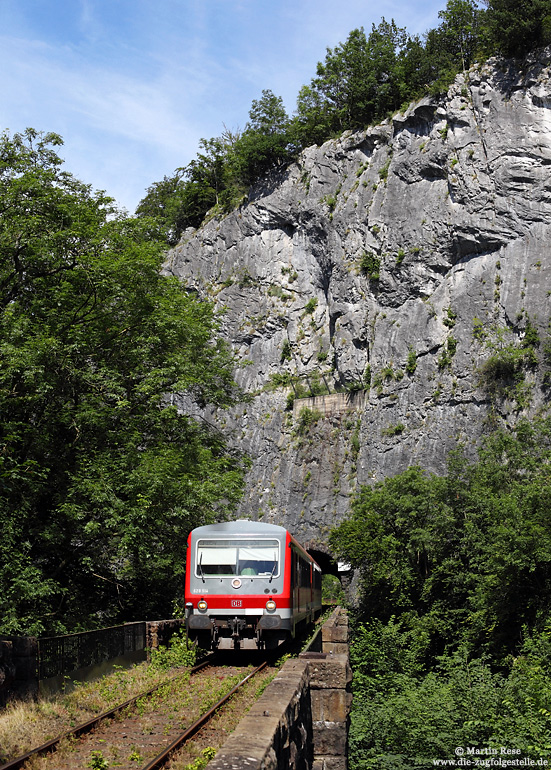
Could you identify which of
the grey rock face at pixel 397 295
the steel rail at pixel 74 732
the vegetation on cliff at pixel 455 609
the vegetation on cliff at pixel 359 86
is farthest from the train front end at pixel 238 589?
the vegetation on cliff at pixel 359 86

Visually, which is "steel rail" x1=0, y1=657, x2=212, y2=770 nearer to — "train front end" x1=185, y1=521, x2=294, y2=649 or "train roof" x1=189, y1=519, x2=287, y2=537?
"train front end" x1=185, y1=521, x2=294, y2=649

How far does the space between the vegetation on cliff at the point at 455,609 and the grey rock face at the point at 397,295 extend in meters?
9.12

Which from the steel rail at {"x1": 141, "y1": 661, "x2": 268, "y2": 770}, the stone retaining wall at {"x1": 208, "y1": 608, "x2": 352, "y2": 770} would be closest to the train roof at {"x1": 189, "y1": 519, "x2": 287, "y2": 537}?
the steel rail at {"x1": 141, "y1": 661, "x2": 268, "y2": 770}

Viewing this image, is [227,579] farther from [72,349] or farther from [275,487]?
[275,487]

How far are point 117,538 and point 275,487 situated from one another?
29650 mm

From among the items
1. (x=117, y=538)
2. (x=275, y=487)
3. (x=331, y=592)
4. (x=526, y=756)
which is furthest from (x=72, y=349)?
→ (x=275, y=487)

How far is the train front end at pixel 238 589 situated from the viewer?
14.4 m

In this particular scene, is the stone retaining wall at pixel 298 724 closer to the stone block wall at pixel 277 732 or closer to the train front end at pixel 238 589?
the stone block wall at pixel 277 732

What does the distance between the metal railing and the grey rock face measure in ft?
78.6

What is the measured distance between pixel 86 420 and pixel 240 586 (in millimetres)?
6188

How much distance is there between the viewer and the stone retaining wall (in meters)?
4.14

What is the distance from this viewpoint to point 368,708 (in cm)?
1279

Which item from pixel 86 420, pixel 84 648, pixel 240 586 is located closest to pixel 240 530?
pixel 240 586

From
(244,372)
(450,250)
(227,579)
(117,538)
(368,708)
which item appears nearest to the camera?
(368,708)
